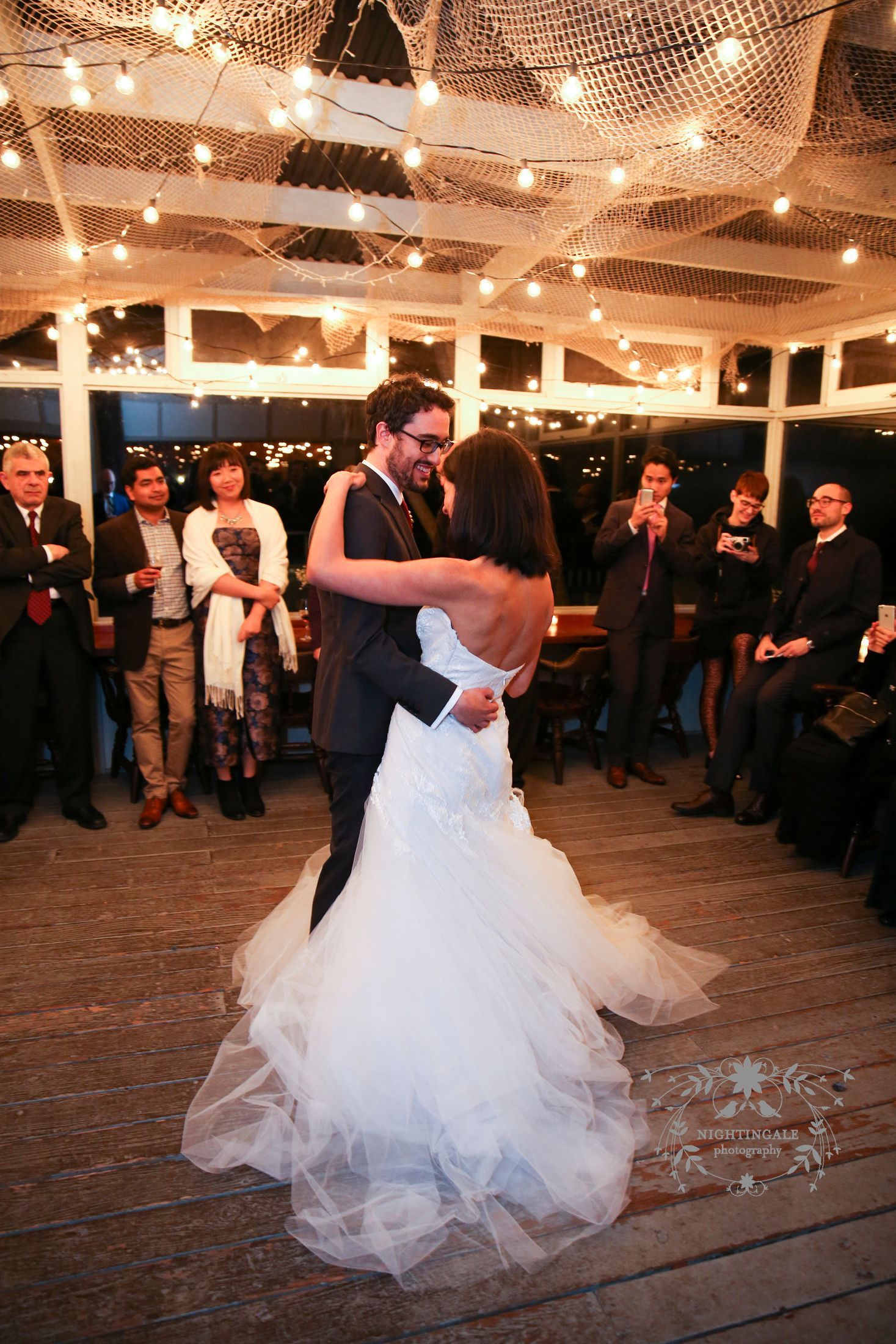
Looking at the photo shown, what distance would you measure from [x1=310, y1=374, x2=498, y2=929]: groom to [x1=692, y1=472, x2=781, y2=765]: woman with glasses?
123 inches

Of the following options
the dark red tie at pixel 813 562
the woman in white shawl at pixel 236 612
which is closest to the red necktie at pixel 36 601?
the woman in white shawl at pixel 236 612

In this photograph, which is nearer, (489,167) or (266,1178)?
(266,1178)

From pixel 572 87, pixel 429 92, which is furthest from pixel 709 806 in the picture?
pixel 429 92

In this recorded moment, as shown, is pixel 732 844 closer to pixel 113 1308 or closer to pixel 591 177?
pixel 591 177

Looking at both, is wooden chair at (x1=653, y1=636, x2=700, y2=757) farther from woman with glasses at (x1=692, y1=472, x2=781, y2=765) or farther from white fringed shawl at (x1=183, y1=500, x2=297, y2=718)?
white fringed shawl at (x1=183, y1=500, x2=297, y2=718)

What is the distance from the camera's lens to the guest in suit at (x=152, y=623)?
4.35 m

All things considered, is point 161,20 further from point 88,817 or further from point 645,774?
point 645,774

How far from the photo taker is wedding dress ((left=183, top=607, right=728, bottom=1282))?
1886 mm

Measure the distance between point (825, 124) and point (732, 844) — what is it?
118 inches

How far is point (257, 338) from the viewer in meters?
5.32

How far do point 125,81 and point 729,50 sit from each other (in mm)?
1798

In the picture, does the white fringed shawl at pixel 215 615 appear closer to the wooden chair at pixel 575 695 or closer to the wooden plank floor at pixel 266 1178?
the wooden plank floor at pixel 266 1178

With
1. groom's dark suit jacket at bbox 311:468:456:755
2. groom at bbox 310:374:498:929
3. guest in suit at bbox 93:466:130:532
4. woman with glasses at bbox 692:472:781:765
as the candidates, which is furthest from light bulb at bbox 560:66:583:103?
guest in suit at bbox 93:466:130:532

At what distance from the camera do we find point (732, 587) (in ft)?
17.1
